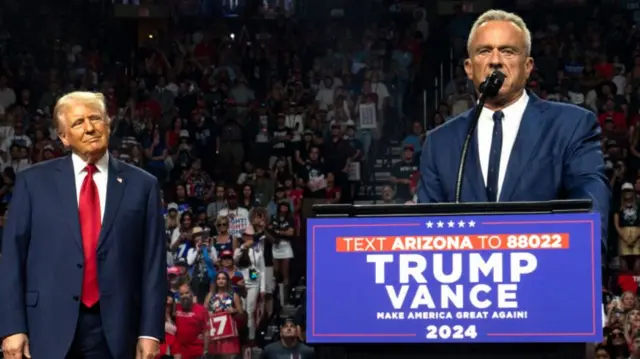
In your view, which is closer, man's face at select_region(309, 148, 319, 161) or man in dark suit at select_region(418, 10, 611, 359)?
man in dark suit at select_region(418, 10, 611, 359)

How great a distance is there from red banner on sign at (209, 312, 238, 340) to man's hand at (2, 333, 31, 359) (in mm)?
10179

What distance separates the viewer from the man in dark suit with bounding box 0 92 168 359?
5.08 m

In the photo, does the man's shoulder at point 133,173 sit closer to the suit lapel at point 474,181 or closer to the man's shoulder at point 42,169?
the man's shoulder at point 42,169

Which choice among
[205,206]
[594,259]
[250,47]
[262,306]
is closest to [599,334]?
[594,259]

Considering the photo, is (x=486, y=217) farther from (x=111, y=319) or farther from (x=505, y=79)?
(x=111, y=319)

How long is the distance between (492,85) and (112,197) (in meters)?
1.68

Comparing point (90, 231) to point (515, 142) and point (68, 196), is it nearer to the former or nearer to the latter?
point (68, 196)

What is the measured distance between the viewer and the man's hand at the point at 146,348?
5.18m

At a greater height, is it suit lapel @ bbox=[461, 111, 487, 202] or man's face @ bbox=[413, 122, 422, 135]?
suit lapel @ bbox=[461, 111, 487, 202]

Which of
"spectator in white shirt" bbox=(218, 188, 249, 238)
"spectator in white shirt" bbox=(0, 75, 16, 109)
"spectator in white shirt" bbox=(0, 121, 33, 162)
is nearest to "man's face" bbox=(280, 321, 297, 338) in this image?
"spectator in white shirt" bbox=(218, 188, 249, 238)

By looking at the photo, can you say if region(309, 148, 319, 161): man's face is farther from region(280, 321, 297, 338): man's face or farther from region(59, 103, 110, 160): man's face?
region(59, 103, 110, 160): man's face

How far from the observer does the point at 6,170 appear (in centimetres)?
1895

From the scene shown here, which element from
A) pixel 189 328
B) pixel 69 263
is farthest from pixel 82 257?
pixel 189 328

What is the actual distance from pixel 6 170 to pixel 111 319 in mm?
14262
